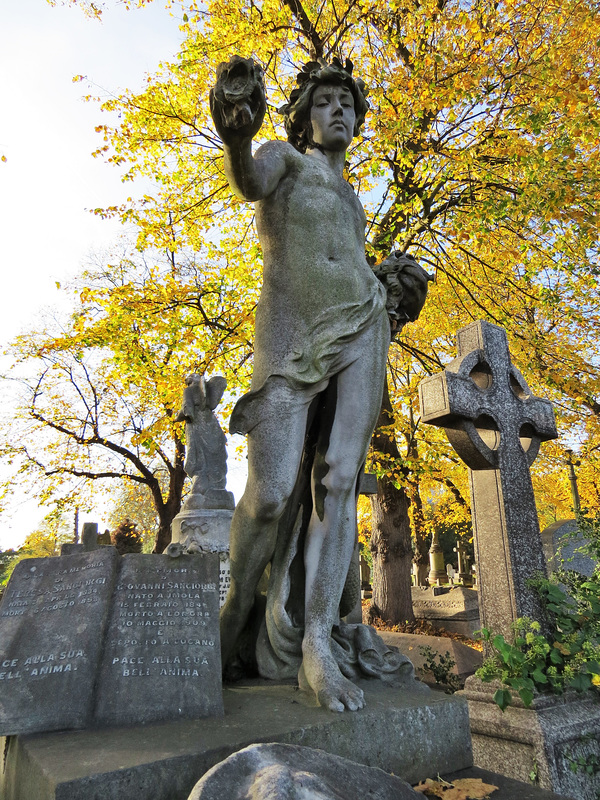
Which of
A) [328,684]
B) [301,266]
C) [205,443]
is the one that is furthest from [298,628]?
[205,443]

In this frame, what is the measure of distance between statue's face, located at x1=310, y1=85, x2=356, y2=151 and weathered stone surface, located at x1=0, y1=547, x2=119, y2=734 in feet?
7.99

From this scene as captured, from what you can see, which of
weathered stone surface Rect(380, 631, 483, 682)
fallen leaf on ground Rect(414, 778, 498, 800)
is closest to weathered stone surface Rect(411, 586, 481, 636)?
weathered stone surface Rect(380, 631, 483, 682)

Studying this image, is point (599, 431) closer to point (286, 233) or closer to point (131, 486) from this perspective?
point (286, 233)

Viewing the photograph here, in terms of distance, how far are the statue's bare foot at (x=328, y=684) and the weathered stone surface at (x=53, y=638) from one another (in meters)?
0.84

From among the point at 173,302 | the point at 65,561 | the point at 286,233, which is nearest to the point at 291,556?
the point at 65,561

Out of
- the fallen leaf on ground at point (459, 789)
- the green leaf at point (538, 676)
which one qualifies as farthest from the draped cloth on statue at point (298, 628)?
the green leaf at point (538, 676)

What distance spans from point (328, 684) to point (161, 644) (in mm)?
670

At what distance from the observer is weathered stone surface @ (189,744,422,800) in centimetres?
124

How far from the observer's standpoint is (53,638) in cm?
215

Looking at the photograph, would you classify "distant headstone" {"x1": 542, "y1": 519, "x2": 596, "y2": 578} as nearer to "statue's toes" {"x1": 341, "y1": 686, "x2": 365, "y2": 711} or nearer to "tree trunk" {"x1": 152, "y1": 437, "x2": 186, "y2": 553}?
"statue's toes" {"x1": 341, "y1": 686, "x2": 365, "y2": 711}

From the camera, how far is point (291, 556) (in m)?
2.82

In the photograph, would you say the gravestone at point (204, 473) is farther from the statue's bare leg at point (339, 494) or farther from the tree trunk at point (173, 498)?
the tree trunk at point (173, 498)

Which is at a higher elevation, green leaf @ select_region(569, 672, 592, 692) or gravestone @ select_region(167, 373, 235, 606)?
gravestone @ select_region(167, 373, 235, 606)

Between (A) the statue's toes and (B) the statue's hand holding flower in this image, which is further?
(B) the statue's hand holding flower
